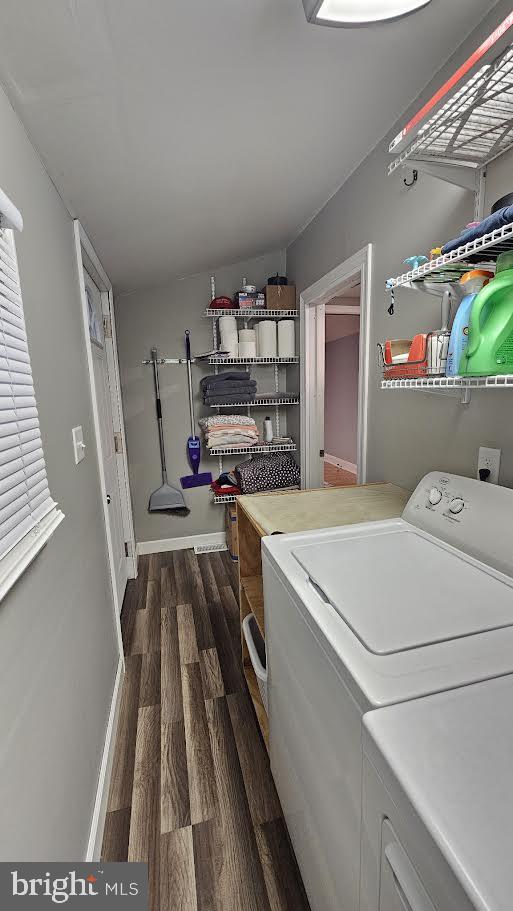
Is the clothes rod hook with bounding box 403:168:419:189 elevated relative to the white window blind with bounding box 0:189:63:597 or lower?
elevated

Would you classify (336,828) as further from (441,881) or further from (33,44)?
(33,44)

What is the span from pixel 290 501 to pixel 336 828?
981mm

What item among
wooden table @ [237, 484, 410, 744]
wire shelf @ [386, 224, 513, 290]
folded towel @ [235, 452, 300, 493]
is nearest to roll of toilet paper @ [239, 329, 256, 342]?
folded towel @ [235, 452, 300, 493]

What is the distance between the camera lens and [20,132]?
104 centimetres

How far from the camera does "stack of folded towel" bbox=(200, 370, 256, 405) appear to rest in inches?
115

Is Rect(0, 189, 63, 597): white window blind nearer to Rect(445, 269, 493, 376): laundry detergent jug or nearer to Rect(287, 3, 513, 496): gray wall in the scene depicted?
Rect(445, 269, 493, 376): laundry detergent jug

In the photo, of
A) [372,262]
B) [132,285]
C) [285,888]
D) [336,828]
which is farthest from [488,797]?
[132,285]

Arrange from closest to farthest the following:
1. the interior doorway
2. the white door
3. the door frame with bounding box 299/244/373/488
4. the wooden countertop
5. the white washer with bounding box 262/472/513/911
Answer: the white washer with bounding box 262/472/513/911 < the wooden countertop < the white door < the door frame with bounding box 299/244/373/488 < the interior doorway

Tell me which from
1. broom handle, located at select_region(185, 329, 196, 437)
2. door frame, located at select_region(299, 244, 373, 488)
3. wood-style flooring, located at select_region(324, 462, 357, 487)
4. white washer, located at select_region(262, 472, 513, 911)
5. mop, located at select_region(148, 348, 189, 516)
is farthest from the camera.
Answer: wood-style flooring, located at select_region(324, 462, 357, 487)

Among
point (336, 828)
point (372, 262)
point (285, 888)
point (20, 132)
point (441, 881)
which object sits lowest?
point (285, 888)

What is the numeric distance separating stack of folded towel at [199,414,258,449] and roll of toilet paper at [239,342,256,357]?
0.48 metres

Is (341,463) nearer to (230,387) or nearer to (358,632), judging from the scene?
(230,387)

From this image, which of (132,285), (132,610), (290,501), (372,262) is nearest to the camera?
(290,501)

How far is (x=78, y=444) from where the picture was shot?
1.45m
